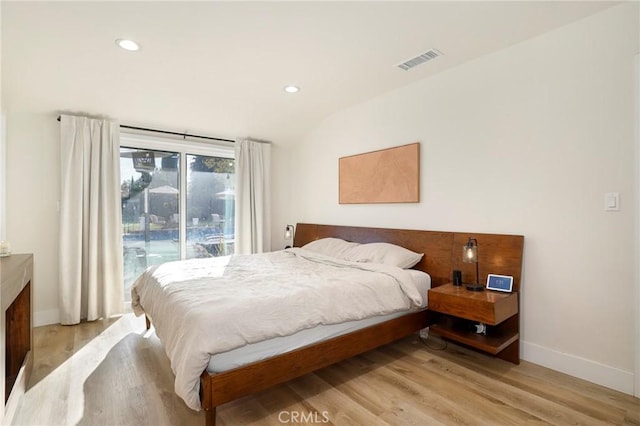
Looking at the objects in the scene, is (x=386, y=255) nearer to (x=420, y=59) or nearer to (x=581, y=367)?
(x=581, y=367)

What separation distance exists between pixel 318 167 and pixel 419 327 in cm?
265

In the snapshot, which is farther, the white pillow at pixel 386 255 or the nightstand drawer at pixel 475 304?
the white pillow at pixel 386 255

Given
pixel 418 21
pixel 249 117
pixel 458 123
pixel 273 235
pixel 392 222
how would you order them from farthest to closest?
pixel 273 235 → pixel 249 117 → pixel 392 222 → pixel 458 123 → pixel 418 21

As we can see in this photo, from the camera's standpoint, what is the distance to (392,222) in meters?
3.54

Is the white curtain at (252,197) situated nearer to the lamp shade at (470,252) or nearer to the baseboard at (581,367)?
the lamp shade at (470,252)

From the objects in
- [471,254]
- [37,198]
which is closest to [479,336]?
[471,254]

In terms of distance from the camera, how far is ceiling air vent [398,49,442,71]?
271cm

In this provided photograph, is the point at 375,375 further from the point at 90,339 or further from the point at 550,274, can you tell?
the point at 90,339

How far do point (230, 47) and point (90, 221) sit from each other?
2.46 meters

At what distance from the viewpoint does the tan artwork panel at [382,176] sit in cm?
330

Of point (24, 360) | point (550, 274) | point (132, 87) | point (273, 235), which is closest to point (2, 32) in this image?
point (132, 87)

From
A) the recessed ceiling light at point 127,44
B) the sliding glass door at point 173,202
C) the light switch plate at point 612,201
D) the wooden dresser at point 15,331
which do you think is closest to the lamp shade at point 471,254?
the light switch plate at point 612,201
